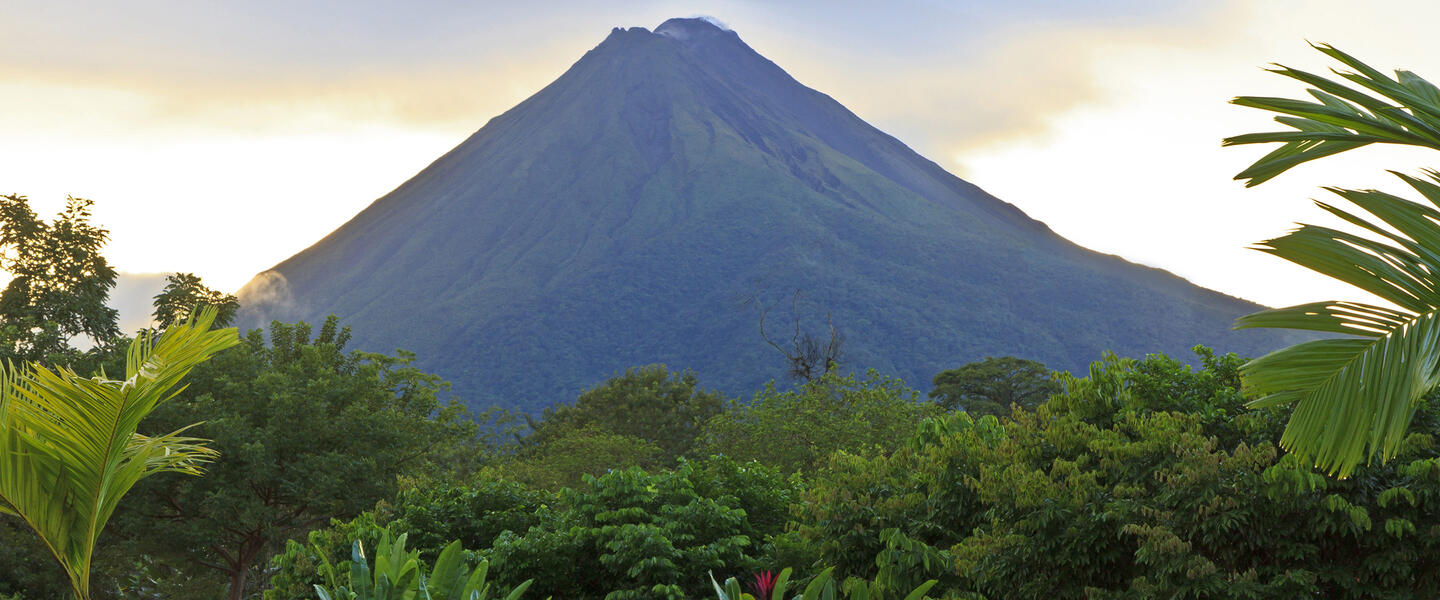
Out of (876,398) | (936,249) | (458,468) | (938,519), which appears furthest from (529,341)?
(938,519)

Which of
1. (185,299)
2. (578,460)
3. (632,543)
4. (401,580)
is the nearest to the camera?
(401,580)

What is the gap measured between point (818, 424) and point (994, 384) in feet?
158

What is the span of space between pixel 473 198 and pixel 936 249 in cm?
7736

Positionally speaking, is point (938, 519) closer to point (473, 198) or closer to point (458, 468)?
point (458, 468)

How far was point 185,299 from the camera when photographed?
87.1 feet

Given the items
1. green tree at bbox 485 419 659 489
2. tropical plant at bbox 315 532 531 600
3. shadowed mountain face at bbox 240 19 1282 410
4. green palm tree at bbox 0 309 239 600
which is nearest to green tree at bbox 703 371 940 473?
green tree at bbox 485 419 659 489

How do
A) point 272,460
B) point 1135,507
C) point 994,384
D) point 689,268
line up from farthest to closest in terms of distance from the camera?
point 689,268 → point 994,384 → point 272,460 → point 1135,507

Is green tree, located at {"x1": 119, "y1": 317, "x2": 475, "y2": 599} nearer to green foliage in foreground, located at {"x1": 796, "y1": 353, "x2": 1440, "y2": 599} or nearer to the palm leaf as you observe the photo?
green foliage in foreground, located at {"x1": 796, "y1": 353, "x2": 1440, "y2": 599}

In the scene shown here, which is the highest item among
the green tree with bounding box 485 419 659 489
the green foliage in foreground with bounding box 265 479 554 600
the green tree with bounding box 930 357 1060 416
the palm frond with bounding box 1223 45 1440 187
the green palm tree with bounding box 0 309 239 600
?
the palm frond with bounding box 1223 45 1440 187

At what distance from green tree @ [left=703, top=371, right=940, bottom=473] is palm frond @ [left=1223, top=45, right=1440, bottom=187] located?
2176cm

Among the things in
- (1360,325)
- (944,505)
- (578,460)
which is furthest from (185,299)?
(1360,325)

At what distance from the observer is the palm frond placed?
4055mm

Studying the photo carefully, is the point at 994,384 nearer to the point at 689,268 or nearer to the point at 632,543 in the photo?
the point at 632,543

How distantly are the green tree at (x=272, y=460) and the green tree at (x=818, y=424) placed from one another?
9232mm
